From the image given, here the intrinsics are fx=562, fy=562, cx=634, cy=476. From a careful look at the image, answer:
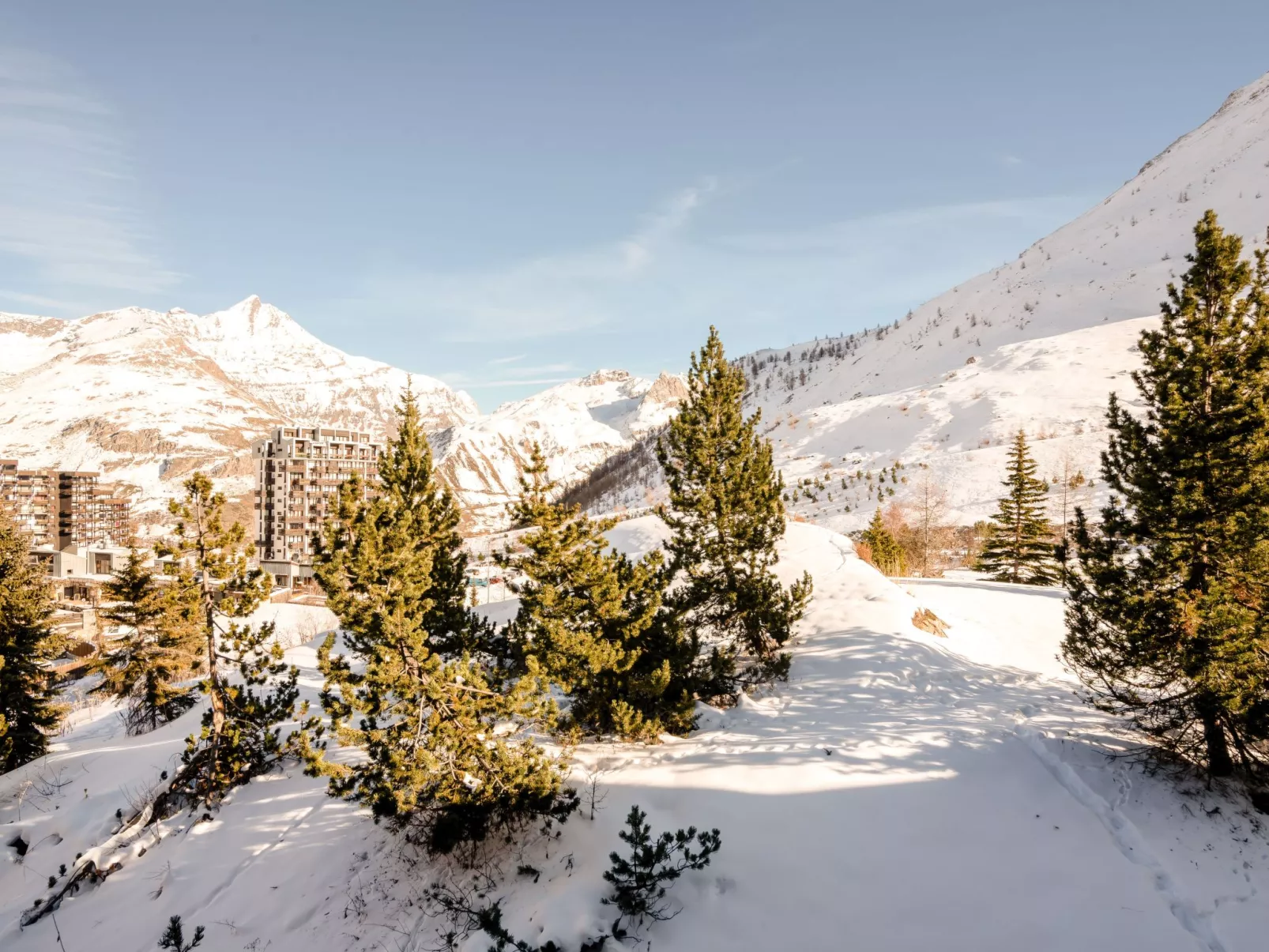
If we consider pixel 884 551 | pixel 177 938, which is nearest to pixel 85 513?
pixel 177 938

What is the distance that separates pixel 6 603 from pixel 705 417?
74.3ft

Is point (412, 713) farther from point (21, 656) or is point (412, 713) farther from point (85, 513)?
point (85, 513)

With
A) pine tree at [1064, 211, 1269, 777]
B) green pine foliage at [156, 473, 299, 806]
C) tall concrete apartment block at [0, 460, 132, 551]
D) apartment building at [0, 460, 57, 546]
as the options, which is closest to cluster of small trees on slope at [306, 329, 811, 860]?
green pine foliage at [156, 473, 299, 806]

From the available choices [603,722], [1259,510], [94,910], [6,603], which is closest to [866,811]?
[603,722]

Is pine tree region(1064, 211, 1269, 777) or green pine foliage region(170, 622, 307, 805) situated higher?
pine tree region(1064, 211, 1269, 777)

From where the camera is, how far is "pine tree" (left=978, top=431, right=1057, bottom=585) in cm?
3309

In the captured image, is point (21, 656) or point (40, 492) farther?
point (40, 492)

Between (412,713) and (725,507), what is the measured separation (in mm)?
8814

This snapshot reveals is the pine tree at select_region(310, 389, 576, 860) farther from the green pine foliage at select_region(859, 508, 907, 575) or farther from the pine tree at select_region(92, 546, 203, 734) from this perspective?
A: the green pine foliage at select_region(859, 508, 907, 575)

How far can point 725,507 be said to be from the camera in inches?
586

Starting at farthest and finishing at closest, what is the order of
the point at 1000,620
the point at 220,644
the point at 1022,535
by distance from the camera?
the point at 1022,535 → the point at 1000,620 → the point at 220,644

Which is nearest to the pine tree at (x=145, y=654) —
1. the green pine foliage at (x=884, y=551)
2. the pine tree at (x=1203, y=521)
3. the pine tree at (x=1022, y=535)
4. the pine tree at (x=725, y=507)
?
the pine tree at (x=725, y=507)

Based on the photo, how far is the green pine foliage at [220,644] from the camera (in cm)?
1191

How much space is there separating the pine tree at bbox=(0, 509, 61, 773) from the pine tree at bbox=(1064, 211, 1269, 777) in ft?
91.7
